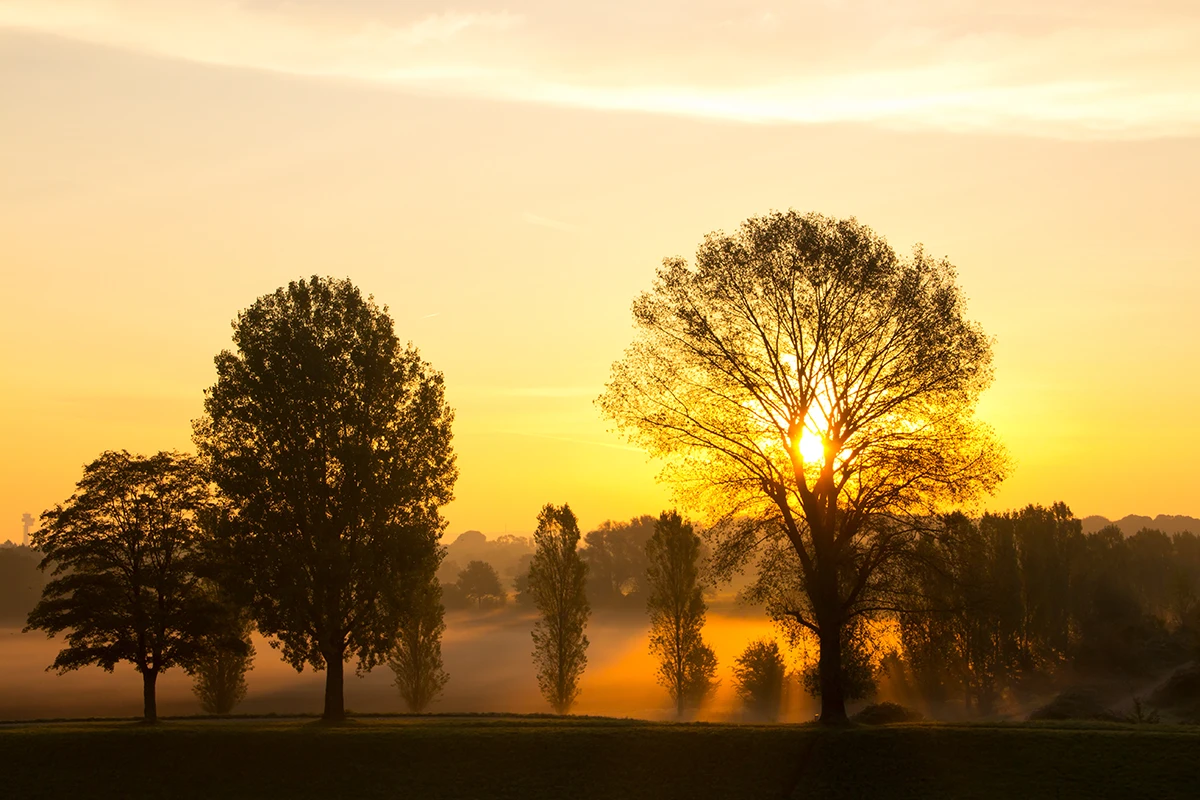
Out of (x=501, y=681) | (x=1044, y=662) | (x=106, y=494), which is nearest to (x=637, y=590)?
(x=501, y=681)

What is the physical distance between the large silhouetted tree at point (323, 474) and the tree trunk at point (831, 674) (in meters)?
18.0

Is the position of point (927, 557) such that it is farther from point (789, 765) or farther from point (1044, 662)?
point (1044, 662)

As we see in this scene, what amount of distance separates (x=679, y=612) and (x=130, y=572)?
4578 centimetres

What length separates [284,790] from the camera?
35.1 meters

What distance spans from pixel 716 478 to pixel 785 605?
5.48m

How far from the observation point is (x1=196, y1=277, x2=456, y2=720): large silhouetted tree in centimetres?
4378

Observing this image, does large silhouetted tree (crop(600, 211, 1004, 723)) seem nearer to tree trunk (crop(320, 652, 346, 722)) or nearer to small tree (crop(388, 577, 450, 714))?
tree trunk (crop(320, 652, 346, 722))

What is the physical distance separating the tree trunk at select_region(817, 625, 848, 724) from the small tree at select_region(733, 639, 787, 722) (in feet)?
157

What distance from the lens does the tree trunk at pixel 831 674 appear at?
37688mm

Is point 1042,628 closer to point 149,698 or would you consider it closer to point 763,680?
point 763,680

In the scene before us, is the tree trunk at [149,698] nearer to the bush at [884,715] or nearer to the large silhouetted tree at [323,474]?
the large silhouetted tree at [323,474]

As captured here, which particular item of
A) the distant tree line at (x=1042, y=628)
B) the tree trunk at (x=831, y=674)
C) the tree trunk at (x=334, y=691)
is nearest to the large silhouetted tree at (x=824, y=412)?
the tree trunk at (x=831, y=674)

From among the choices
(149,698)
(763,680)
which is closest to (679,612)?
(763,680)

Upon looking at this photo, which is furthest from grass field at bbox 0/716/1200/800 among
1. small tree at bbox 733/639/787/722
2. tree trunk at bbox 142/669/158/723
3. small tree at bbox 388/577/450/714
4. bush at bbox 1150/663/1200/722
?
small tree at bbox 733/639/787/722
